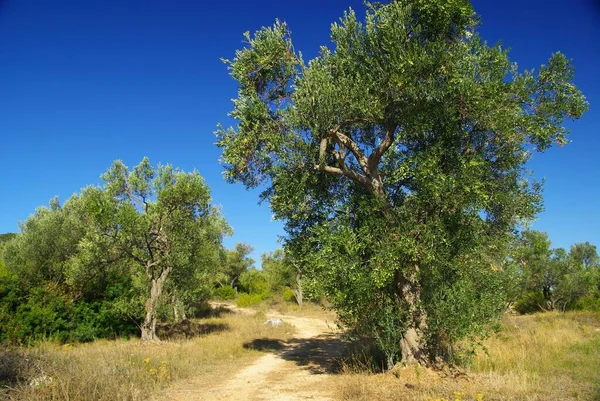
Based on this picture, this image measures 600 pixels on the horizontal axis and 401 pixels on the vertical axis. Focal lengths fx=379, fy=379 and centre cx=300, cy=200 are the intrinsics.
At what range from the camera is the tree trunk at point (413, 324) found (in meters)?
12.5

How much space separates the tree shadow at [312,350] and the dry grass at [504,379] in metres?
3.21

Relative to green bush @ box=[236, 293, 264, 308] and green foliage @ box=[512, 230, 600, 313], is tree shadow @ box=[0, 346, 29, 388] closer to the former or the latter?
green foliage @ box=[512, 230, 600, 313]

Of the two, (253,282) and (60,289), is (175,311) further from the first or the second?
(253,282)

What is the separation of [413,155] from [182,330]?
68.1 feet

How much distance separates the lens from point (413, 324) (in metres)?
12.9

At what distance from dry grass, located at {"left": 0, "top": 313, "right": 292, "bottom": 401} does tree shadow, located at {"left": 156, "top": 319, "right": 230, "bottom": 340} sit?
288 centimetres

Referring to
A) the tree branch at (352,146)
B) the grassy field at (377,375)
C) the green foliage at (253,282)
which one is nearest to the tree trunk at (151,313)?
the grassy field at (377,375)

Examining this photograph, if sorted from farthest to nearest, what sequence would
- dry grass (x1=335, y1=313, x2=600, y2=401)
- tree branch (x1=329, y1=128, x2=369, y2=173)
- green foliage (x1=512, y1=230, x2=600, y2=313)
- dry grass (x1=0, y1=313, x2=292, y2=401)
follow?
green foliage (x1=512, y1=230, x2=600, y2=313) < tree branch (x1=329, y1=128, x2=369, y2=173) < dry grass (x1=335, y1=313, x2=600, y2=401) < dry grass (x1=0, y1=313, x2=292, y2=401)

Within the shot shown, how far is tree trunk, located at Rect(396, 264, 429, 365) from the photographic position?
41.1ft

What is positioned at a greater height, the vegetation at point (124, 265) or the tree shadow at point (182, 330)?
the vegetation at point (124, 265)

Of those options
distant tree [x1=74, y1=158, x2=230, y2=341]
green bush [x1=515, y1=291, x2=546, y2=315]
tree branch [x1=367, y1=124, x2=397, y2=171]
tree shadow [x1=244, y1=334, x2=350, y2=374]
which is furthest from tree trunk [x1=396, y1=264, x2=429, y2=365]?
green bush [x1=515, y1=291, x2=546, y2=315]

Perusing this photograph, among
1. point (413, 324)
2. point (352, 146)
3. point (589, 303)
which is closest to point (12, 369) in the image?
point (413, 324)

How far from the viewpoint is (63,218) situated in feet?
96.0

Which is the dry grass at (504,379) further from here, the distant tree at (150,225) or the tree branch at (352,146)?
the distant tree at (150,225)
